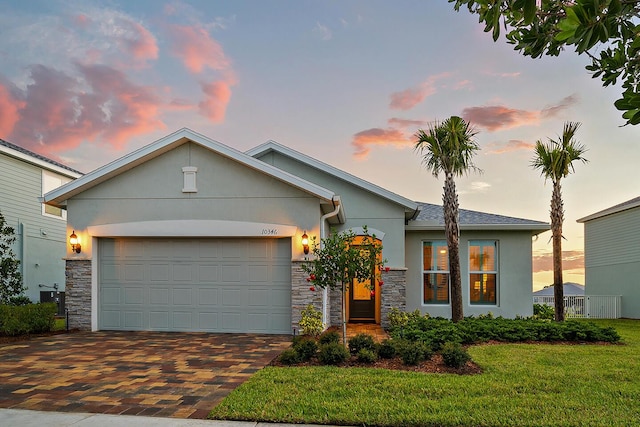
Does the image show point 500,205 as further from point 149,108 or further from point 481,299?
point 149,108

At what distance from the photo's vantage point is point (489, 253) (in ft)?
48.8

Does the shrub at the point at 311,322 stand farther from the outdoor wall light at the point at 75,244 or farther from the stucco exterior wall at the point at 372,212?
the outdoor wall light at the point at 75,244

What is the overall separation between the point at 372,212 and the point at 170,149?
6.01 metres

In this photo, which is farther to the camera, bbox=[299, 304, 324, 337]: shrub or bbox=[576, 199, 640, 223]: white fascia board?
bbox=[576, 199, 640, 223]: white fascia board

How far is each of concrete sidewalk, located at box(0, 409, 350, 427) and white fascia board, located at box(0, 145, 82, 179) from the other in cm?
1426

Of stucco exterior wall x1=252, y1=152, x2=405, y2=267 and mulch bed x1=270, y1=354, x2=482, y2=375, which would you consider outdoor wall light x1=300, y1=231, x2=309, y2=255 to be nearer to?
stucco exterior wall x1=252, y1=152, x2=405, y2=267

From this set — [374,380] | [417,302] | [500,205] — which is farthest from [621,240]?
[374,380]

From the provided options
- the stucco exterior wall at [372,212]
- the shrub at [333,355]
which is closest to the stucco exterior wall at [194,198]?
the stucco exterior wall at [372,212]

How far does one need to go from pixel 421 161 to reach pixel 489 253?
153 inches

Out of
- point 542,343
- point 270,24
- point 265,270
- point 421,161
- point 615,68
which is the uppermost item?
point 270,24

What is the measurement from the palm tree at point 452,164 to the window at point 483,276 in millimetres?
2078

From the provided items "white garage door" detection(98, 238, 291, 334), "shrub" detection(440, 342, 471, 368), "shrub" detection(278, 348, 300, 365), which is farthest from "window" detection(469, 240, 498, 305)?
"shrub" detection(278, 348, 300, 365)

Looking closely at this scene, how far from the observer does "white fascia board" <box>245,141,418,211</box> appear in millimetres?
13594

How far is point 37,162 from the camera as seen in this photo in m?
18.0
